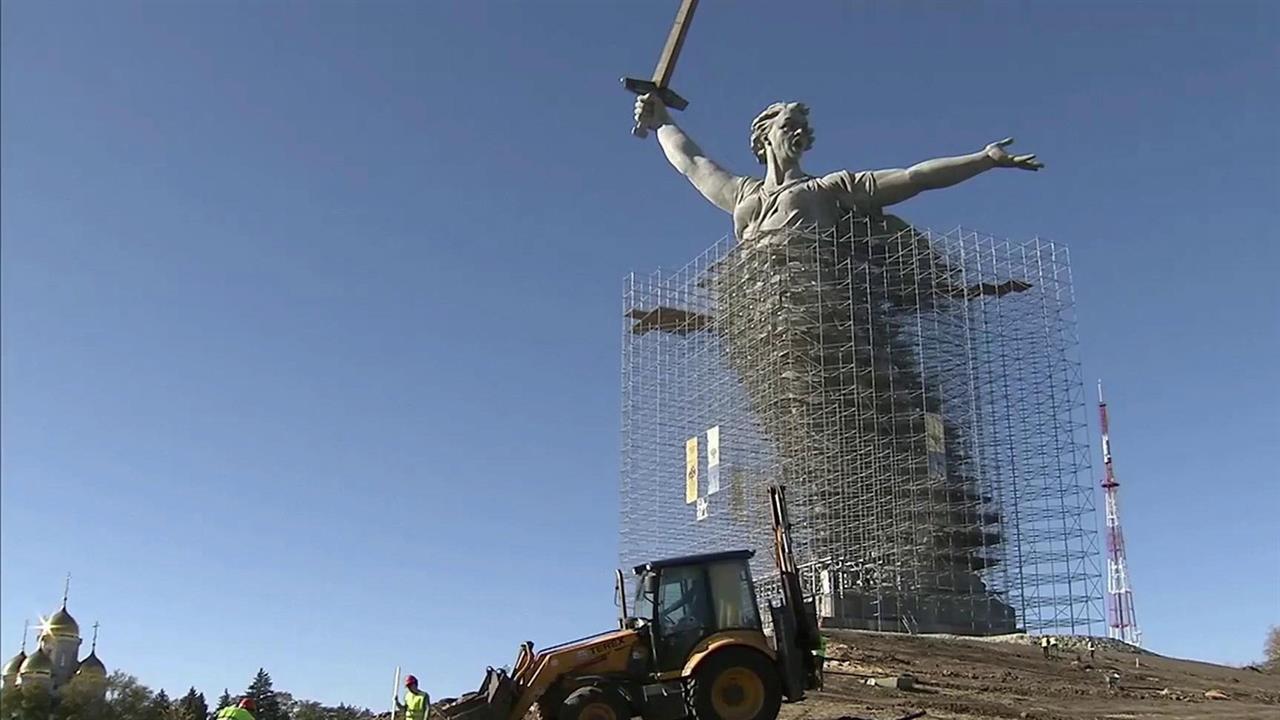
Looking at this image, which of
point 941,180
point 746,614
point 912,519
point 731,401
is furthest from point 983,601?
point 746,614

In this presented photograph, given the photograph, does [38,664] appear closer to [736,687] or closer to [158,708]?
[158,708]

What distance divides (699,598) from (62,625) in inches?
2186

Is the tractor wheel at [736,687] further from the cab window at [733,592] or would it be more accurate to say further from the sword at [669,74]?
the sword at [669,74]

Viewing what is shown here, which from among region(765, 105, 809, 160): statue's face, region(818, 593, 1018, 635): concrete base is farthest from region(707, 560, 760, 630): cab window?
region(765, 105, 809, 160): statue's face

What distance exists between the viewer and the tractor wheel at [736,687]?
14.0 metres

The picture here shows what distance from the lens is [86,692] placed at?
28688 mm

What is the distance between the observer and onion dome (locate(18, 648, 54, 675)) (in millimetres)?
49000

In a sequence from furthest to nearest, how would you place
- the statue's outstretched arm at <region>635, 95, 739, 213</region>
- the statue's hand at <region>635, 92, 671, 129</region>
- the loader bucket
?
the statue's hand at <region>635, 92, 671, 129</region>, the statue's outstretched arm at <region>635, 95, 739, 213</region>, the loader bucket

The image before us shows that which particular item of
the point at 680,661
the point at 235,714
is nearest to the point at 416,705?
the point at 235,714

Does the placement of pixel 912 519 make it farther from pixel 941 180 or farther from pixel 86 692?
pixel 86 692

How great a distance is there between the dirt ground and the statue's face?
20.1 meters

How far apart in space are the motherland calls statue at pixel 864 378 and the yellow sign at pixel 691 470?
3282 mm

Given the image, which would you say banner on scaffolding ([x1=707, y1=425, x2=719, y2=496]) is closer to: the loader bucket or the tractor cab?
the tractor cab

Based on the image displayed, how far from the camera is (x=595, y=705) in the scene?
1380 centimetres
